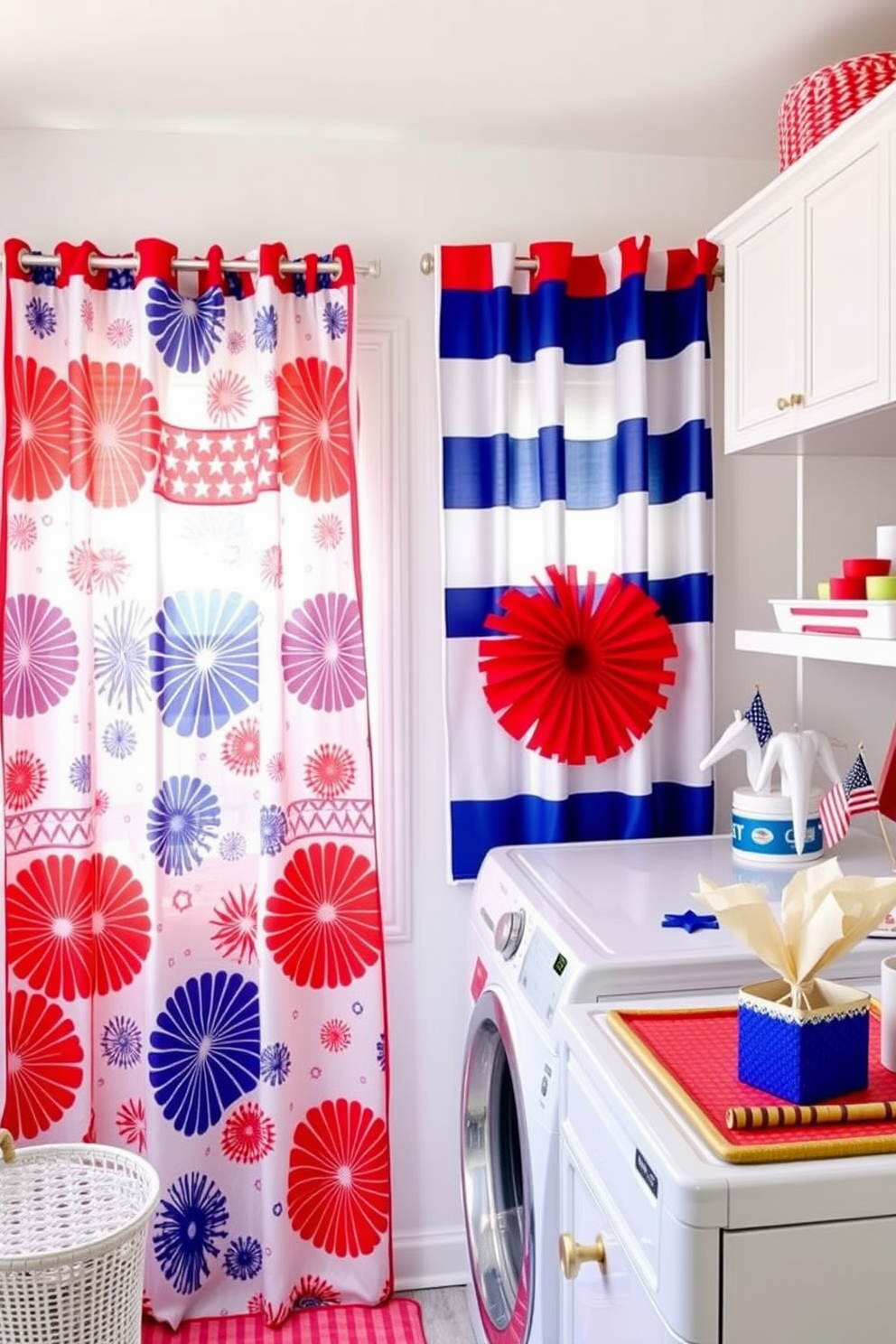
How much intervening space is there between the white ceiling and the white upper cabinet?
278mm

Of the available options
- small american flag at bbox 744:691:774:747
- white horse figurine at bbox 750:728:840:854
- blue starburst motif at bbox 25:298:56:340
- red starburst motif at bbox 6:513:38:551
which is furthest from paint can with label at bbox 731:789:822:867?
blue starburst motif at bbox 25:298:56:340

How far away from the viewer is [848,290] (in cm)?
188

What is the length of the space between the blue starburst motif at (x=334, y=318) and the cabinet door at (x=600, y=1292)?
5.44 feet

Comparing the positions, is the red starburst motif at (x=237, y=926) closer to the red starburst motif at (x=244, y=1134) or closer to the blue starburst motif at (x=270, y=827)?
the blue starburst motif at (x=270, y=827)

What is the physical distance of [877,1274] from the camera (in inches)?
47.8

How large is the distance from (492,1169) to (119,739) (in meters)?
1.15

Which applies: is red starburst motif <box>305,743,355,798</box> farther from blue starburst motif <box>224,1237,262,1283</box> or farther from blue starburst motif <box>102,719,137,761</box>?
blue starburst motif <box>224,1237,262,1283</box>

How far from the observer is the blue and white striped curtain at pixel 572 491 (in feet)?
8.32

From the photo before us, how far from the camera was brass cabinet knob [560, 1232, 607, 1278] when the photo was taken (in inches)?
58.1

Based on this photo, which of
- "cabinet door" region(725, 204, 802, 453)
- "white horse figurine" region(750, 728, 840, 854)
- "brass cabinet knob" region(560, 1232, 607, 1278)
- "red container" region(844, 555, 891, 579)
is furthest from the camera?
"white horse figurine" region(750, 728, 840, 854)

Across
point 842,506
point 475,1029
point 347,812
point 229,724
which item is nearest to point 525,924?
point 475,1029

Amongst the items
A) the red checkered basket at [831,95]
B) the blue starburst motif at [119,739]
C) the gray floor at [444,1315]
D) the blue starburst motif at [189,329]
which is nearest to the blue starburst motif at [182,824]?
the blue starburst motif at [119,739]

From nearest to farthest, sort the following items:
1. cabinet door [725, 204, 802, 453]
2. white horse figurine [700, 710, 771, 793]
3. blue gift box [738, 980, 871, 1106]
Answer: blue gift box [738, 980, 871, 1106]
cabinet door [725, 204, 802, 453]
white horse figurine [700, 710, 771, 793]

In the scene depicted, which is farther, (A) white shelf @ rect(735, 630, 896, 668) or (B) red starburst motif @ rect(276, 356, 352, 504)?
(B) red starburst motif @ rect(276, 356, 352, 504)
